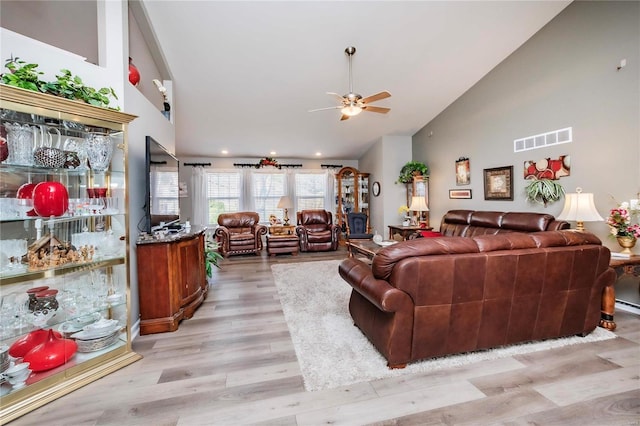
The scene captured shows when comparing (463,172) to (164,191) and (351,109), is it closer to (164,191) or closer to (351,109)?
(351,109)

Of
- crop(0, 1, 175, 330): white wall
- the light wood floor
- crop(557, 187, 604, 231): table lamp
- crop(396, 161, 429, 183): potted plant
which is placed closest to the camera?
the light wood floor

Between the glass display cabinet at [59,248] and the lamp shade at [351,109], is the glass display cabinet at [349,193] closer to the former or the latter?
the lamp shade at [351,109]

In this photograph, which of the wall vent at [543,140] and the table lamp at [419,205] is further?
the table lamp at [419,205]

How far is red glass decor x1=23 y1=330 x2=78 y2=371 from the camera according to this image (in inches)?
67.2

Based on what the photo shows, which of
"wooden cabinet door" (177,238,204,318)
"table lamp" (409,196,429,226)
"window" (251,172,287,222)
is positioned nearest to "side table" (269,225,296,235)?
"window" (251,172,287,222)

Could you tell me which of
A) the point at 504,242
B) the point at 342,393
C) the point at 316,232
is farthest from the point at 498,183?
the point at 342,393

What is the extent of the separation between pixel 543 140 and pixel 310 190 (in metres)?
5.40

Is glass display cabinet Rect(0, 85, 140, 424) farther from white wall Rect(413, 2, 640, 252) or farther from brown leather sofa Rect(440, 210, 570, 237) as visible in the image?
white wall Rect(413, 2, 640, 252)

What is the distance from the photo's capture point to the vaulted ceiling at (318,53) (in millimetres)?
3211

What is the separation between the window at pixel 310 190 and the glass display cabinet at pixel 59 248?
5.83 m

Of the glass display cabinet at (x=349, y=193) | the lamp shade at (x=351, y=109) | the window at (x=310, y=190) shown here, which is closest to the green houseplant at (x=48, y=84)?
the lamp shade at (x=351, y=109)

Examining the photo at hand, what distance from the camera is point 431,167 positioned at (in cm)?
621

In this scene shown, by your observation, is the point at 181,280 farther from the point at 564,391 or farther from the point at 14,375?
the point at 564,391

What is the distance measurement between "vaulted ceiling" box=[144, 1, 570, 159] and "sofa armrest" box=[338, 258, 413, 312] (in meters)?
3.08
